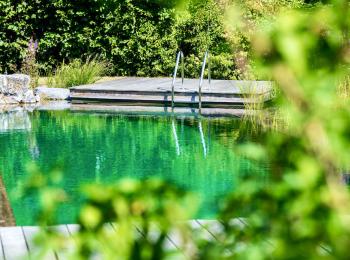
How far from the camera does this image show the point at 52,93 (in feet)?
41.0

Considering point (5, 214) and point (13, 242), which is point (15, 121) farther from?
point (13, 242)

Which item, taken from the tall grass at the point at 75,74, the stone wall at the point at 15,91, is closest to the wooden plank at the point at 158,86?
the tall grass at the point at 75,74

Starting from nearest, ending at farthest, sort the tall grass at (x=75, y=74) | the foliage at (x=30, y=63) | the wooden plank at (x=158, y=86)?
the wooden plank at (x=158, y=86) → the tall grass at (x=75, y=74) → the foliage at (x=30, y=63)

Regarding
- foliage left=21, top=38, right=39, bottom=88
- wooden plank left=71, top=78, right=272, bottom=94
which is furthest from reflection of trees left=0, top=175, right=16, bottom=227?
foliage left=21, top=38, right=39, bottom=88

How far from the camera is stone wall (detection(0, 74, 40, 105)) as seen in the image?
39.6 ft

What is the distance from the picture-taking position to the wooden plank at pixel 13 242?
10.3 ft

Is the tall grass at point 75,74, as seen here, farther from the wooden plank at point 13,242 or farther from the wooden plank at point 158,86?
the wooden plank at point 13,242

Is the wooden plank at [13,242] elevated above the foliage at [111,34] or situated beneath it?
situated beneath

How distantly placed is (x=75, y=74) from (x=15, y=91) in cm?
151

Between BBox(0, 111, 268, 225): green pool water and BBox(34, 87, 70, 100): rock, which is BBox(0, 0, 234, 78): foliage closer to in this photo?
BBox(34, 87, 70, 100): rock

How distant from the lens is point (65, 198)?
1153 mm

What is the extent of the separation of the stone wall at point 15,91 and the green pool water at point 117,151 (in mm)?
1356

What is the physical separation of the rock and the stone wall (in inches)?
5.4

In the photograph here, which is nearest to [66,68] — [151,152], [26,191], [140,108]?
[140,108]
